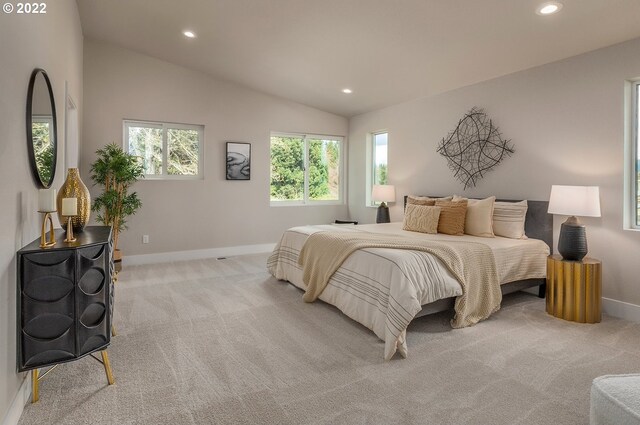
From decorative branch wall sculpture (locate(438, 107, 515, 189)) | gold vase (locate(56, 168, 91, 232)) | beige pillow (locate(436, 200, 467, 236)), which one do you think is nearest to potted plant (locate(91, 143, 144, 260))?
gold vase (locate(56, 168, 91, 232))

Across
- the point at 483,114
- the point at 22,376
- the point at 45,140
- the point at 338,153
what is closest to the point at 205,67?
the point at 338,153

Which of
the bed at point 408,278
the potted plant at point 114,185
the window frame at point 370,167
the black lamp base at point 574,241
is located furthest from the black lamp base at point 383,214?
the potted plant at point 114,185

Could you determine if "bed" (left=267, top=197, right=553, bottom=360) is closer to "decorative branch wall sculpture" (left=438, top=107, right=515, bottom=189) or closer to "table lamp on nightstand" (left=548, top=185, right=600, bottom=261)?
"table lamp on nightstand" (left=548, top=185, right=600, bottom=261)

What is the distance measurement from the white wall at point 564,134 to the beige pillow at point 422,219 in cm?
76

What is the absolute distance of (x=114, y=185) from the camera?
4.69 m

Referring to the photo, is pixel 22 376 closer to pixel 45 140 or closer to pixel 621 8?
pixel 45 140

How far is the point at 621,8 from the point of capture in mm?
2641

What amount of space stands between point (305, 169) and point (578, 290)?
4506mm

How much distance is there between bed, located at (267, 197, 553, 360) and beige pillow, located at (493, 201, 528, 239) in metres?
0.11

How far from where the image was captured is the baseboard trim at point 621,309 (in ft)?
10.0

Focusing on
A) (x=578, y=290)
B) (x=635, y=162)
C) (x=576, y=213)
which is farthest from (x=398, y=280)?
(x=635, y=162)

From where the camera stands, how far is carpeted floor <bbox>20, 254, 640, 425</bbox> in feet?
5.86

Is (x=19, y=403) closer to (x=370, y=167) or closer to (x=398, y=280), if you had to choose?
(x=398, y=280)

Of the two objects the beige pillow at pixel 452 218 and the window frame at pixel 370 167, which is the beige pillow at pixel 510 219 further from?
the window frame at pixel 370 167
